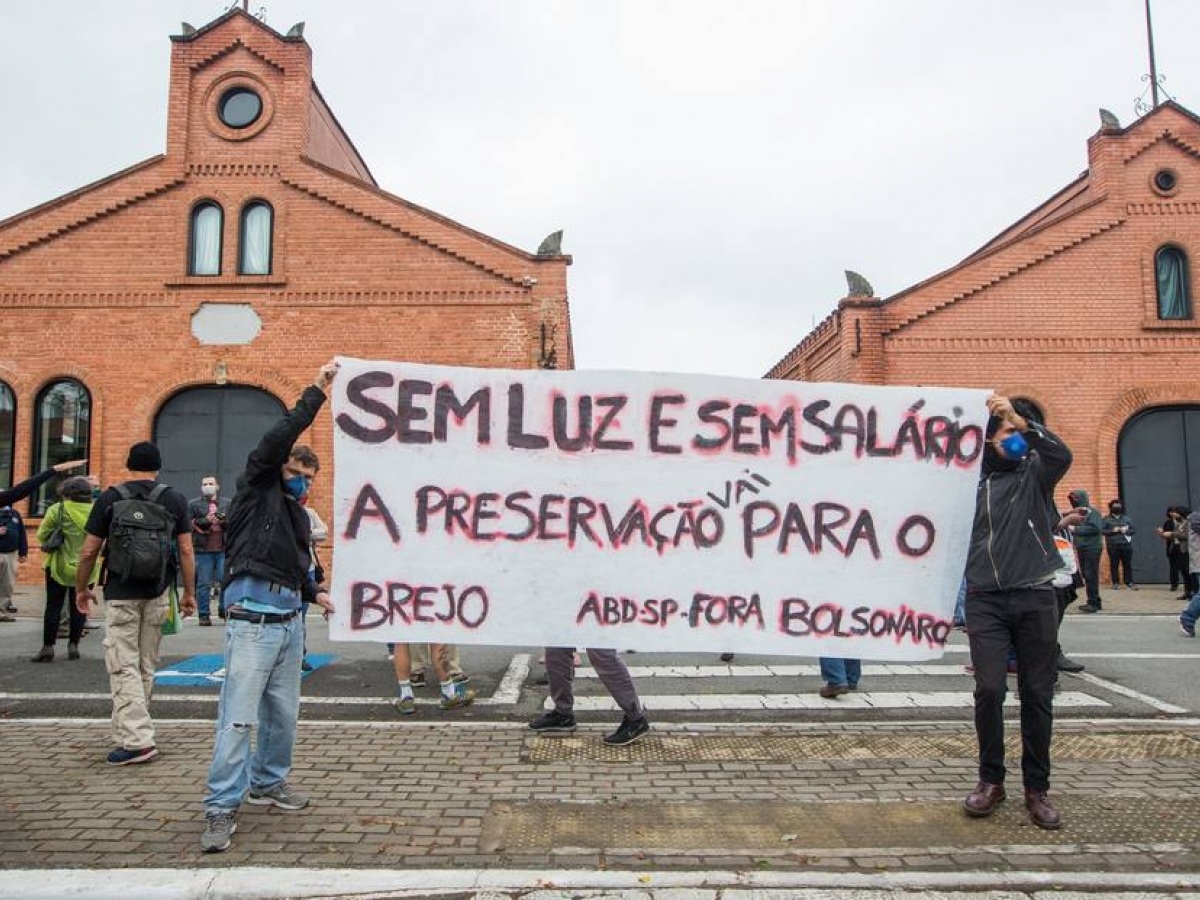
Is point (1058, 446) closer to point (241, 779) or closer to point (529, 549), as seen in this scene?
point (529, 549)

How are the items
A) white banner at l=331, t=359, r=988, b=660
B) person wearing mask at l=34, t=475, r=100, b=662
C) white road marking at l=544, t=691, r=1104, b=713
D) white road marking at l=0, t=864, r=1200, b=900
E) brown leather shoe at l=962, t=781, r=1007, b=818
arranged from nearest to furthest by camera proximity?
white road marking at l=0, t=864, r=1200, b=900 < brown leather shoe at l=962, t=781, r=1007, b=818 < white banner at l=331, t=359, r=988, b=660 < white road marking at l=544, t=691, r=1104, b=713 < person wearing mask at l=34, t=475, r=100, b=662

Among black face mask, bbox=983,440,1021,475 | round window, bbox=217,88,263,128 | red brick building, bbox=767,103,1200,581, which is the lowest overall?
black face mask, bbox=983,440,1021,475

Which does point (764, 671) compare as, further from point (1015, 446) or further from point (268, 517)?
point (268, 517)

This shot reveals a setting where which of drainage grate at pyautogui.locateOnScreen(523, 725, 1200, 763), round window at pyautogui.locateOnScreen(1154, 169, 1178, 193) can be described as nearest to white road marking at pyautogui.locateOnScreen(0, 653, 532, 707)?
drainage grate at pyautogui.locateOnScreen(523, 725, 1200, 763)

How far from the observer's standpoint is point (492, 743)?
5.52m

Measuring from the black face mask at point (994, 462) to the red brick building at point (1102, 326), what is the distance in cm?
1217

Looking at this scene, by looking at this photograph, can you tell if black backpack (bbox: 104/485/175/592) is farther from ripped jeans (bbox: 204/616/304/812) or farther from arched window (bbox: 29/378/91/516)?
arched window (bbox: 29/378/91/516)

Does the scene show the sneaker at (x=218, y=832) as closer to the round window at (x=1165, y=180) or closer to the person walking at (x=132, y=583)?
the person walking at (x=132, y=583)

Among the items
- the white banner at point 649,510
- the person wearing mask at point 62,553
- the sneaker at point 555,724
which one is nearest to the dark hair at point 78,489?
the person wearing mask at point 62,553

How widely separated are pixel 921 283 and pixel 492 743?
14084 mm

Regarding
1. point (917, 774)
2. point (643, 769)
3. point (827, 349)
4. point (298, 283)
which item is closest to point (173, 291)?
point (298, 283)

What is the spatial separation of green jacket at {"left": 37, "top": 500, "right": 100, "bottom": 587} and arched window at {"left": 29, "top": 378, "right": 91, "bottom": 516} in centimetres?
827

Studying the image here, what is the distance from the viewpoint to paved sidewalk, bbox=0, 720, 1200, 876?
377 centimetres

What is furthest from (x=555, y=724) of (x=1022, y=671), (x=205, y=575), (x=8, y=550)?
(x=8, y=550)
